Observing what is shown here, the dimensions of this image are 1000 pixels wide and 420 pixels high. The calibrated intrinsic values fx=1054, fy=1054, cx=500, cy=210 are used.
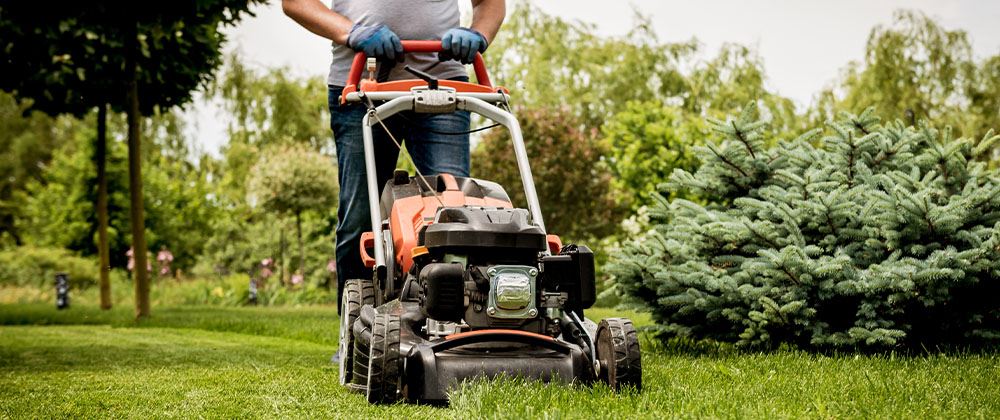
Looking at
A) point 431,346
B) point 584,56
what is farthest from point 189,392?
point 584,56

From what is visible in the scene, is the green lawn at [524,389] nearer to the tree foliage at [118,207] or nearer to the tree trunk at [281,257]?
the tree trunk at [281,257]

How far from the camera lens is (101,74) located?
9602 millimetres

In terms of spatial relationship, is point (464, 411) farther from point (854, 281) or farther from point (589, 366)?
point (854, 281)

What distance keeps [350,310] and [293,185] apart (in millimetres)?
11383

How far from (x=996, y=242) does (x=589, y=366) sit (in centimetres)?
194

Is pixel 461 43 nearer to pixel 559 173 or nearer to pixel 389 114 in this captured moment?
pixel 389 114

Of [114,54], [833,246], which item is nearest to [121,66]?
[114,54]

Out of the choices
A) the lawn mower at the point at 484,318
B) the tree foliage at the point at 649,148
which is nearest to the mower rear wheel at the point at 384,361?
the lawn mower at the point at 484,318

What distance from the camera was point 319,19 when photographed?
149 inches

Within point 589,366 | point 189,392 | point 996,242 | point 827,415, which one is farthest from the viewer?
point 996,242

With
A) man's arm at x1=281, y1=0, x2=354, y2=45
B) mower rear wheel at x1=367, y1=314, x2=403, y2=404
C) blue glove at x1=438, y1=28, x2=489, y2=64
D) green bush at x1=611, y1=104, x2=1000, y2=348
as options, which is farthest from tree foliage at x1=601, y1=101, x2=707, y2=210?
mower rear wheel at x1=367, y1=314, x2=403, y2=404

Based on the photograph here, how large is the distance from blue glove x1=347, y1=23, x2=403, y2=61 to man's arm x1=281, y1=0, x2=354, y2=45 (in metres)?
0.16

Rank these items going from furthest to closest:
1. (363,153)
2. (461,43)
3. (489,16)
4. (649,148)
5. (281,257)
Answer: (281,257) → (649,148) → (489,16) → (363,153) → (461,43)

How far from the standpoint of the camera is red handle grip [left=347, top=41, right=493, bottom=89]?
358 centimetres
